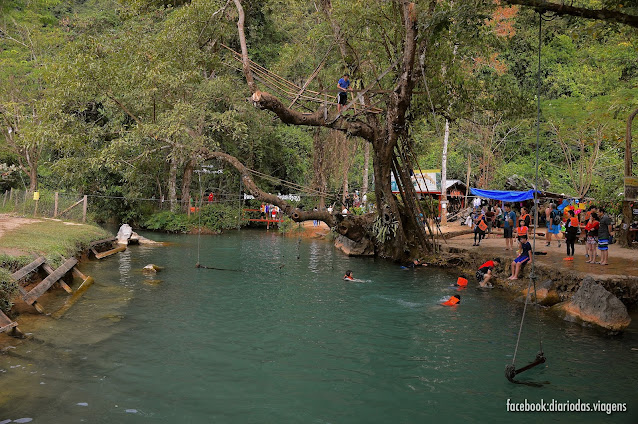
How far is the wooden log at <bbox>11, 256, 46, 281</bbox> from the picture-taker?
11057mm

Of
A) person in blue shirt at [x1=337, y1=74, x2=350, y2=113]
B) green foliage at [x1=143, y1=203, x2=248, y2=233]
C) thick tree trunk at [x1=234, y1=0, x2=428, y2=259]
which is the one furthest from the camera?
green foliage at [x1=143, y1=203, x2=248, y2=233]

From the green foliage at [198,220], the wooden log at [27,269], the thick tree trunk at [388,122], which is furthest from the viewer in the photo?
the green foliage at [198,220]

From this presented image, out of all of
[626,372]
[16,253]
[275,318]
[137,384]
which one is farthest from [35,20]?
[626,372]

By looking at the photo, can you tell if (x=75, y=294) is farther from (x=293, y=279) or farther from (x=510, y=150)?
(x=510, y=150)

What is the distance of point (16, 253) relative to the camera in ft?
42.3

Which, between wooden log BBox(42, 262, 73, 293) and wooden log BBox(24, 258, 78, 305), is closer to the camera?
wooden log BBox(24, 258, 78, 305)

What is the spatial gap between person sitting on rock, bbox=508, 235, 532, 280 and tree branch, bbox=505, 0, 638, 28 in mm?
8477

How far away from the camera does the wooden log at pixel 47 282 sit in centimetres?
1142

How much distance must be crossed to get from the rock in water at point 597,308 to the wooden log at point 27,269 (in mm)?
12725

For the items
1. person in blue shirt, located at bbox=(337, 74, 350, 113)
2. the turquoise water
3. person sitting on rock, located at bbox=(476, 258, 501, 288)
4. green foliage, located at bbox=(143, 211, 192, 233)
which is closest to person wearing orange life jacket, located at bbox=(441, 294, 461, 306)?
the turquoise water

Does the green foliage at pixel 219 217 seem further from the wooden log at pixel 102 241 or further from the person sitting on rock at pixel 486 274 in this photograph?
the person sitting on rock at pixel 486 274

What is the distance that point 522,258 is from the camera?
16047 mm

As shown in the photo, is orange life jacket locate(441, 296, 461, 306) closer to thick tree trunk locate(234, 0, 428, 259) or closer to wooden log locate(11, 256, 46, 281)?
thick tree trunk locate(234, 0, 428, 259)

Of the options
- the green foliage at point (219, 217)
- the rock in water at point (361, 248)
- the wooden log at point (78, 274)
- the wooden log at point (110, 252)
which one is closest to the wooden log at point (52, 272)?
A: the wooden log at point (78, 274)
